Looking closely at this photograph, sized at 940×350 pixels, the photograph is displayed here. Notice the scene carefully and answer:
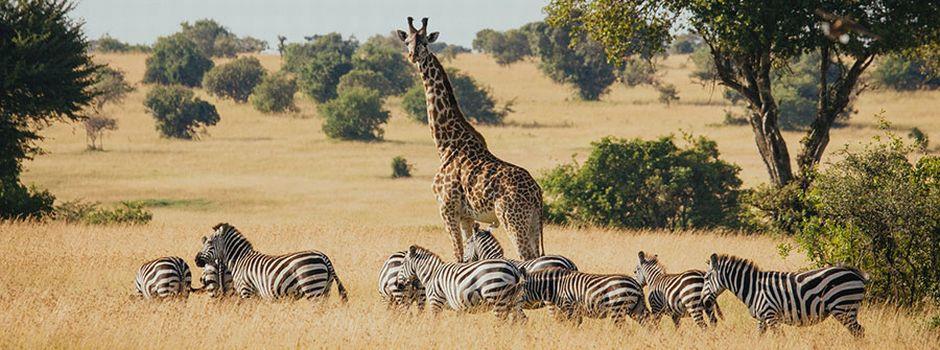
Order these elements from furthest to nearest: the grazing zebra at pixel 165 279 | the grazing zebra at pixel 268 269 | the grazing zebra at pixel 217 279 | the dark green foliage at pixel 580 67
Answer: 1. the dark green foliage at pixel 580 67
2. the grazing zebra at pixel 217 279
3. the grazing zebra at pixel 165 279
4. the grazing zebra at pixel 268 269

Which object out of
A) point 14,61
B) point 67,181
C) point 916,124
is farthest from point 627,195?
point 916,124

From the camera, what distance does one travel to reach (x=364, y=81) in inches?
3622

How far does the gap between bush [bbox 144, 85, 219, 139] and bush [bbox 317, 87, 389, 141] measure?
9042mm

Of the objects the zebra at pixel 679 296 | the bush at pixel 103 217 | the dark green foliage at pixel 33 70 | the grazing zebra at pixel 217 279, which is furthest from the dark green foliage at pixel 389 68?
the zebra at pixel 679 296

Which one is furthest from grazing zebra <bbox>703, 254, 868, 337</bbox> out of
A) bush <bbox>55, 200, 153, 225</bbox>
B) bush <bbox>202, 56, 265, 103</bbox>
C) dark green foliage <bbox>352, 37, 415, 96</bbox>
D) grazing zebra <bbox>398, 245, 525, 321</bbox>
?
bush <bbox>202, 56, 265, 103</bbox>

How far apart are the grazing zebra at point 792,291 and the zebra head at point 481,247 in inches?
164

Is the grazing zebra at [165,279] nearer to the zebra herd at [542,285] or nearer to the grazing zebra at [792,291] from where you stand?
the zebra herd at [542,285]

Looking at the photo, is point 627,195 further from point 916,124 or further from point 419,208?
point 916,124

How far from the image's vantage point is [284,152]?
66812 mm

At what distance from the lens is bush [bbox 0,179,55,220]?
92.5 feet

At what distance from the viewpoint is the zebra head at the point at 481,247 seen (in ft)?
51.1

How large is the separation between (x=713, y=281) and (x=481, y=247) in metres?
4.50

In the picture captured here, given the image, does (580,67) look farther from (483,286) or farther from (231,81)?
(483,286)

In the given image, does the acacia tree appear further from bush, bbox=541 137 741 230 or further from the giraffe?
the giraffe
